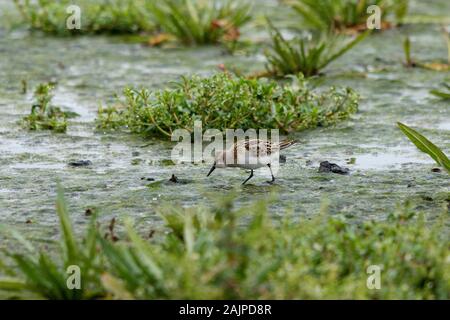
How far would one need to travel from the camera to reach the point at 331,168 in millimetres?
7500

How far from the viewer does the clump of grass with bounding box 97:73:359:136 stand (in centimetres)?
843

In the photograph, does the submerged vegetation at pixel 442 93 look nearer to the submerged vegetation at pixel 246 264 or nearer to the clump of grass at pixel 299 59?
the clump of grass at pixel 299 59

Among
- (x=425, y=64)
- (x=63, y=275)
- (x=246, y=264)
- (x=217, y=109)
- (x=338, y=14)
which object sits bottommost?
(x=63, y=275)

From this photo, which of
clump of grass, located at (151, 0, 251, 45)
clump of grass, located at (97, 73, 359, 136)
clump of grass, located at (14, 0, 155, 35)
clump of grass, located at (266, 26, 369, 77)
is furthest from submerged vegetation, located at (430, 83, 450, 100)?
clump of grass, located at (14, 0, 155, 35)

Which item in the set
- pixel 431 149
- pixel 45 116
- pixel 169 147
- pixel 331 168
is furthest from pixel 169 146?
pixel 431 149

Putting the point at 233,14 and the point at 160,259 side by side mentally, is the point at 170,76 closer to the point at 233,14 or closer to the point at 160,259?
the point at 233,14

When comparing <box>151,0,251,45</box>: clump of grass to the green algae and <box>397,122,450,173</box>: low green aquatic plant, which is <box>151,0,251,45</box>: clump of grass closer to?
the green algae

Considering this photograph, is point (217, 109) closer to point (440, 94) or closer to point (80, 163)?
point (80, 163)

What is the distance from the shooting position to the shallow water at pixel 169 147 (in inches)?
265

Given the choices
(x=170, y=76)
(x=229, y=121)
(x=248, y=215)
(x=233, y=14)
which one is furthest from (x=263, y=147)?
(x=233, y=14)

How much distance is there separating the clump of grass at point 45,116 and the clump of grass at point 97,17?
3.91 m

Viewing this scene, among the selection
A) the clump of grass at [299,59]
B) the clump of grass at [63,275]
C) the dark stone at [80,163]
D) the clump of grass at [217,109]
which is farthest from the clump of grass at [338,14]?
the clump of grass at [63,275]

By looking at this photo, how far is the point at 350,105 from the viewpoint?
29.9 feet

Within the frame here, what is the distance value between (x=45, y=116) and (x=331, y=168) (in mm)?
2636
